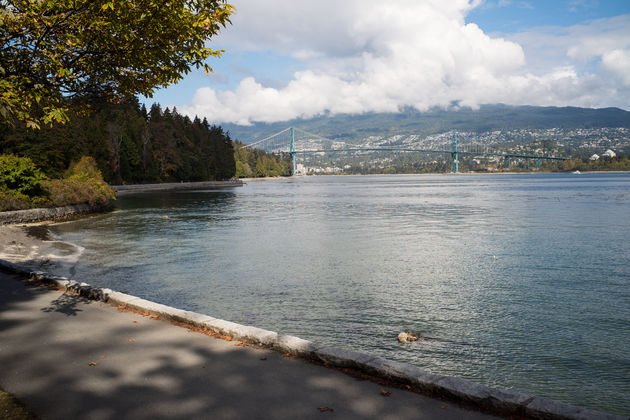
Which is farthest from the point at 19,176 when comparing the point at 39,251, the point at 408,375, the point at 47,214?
the point at 408,375

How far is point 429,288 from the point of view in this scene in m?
13.5

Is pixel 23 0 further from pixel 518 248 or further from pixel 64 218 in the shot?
pixel 64 218

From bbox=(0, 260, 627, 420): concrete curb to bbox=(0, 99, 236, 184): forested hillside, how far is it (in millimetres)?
52926

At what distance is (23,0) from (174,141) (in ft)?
339

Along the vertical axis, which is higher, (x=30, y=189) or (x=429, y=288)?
(x=30, y=189)

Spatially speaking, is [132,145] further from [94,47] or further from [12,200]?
[94,47]

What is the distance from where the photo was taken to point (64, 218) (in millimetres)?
34250

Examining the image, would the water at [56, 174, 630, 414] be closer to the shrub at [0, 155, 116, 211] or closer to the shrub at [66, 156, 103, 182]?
the shrub at [0, 155, 116, 211]

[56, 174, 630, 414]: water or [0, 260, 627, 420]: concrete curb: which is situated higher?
[0, 260, 627, 420]: concrete curb

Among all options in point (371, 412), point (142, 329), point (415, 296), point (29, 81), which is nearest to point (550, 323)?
point (415, 296)

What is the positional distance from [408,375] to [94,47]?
767cm

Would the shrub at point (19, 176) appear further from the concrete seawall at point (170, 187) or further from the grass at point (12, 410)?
the concrete seawall at point (170, 187)

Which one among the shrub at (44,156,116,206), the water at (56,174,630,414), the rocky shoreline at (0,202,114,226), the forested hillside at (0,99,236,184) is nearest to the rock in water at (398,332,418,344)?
the water at (56,174,630,414)

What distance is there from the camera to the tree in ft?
25.6
